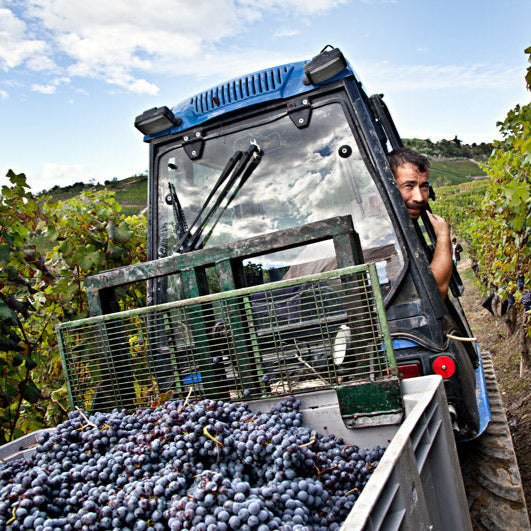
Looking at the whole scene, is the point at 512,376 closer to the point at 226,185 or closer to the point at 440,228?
the point at 440,228

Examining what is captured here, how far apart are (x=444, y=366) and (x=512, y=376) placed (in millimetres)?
4033

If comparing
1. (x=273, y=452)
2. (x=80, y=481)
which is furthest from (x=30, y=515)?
(x=273, y=452)

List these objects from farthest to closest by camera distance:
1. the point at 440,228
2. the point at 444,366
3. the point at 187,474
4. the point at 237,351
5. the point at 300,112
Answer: the point at 440,228, the point at 300,112, the point at 444,366, the point at 237,351, the point at 187,474

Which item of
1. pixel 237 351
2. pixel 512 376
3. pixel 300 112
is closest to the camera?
pixel 237 351

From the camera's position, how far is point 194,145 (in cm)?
306

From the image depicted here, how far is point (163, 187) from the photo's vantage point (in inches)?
125

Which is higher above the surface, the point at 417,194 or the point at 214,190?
the point at 214,190

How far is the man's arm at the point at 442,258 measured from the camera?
2836 mm

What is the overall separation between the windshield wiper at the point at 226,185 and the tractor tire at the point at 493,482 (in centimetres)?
174

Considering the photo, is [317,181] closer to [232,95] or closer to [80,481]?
[232,95]

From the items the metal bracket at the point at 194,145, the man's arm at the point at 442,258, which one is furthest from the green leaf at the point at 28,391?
the man's arm at the point at 442,258

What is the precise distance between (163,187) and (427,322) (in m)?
1.65

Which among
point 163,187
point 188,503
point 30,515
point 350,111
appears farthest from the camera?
point 163,187

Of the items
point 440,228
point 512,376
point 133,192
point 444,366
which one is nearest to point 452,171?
point 133,192
